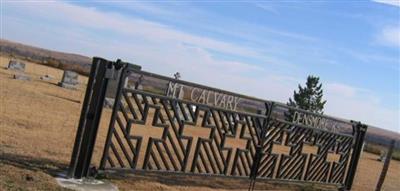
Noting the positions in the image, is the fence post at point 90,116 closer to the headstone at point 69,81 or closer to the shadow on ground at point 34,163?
the shadow on ground at point 34,163

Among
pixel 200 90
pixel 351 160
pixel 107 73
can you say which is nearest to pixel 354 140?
pixel 351 160

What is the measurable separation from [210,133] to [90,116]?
283 cm

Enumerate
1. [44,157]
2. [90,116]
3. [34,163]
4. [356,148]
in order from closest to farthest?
1. [90,116]
2. [34,163]
3. [44,157]
4. [356,148]

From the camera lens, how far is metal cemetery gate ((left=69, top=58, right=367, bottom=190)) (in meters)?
8.77

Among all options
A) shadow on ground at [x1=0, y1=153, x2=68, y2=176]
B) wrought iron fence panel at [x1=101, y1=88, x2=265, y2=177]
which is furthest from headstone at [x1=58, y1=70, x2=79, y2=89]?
shadow on ground at [x1=0, y1=153, x2=68, y2=176]

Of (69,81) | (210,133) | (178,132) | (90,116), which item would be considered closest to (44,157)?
(90,116)

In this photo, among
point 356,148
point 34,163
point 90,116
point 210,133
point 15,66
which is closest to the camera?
point 90,116

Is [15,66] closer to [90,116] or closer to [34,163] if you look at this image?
[34,163]

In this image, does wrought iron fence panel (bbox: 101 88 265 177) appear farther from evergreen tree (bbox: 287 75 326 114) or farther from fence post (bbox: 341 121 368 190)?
evergreen tree (bbox: 287 75 326 114)

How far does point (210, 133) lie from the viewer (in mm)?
10789

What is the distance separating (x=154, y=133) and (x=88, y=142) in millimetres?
9556

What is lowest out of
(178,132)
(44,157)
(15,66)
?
(44,157)

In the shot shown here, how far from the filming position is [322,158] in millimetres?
13383

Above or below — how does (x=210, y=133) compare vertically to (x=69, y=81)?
above
